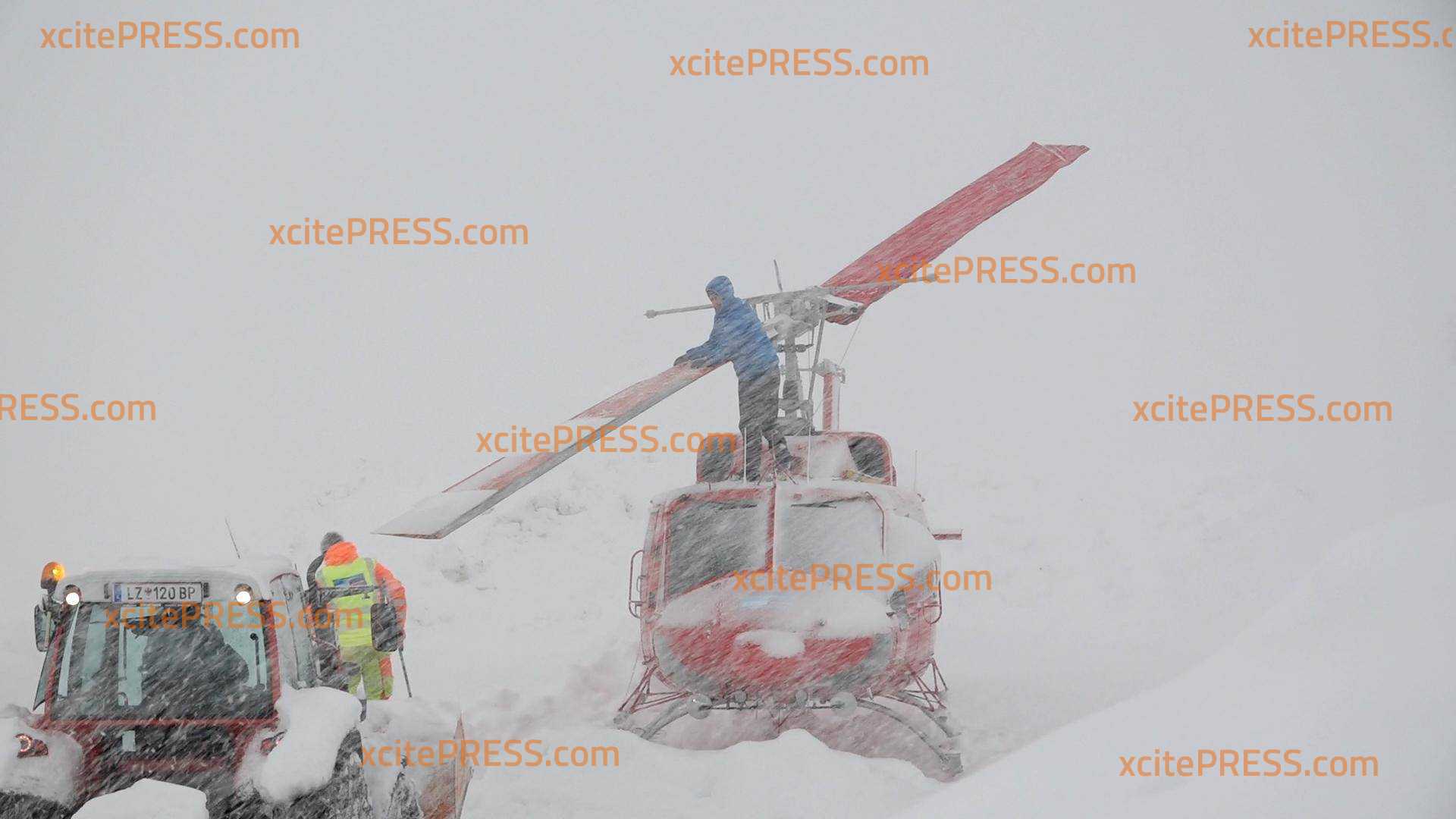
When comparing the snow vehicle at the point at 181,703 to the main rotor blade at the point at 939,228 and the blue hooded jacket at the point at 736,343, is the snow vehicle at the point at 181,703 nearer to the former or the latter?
the blue hooded jacket at the point at 736,343

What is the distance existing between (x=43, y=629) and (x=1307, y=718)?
5624 mm

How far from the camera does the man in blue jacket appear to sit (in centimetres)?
743

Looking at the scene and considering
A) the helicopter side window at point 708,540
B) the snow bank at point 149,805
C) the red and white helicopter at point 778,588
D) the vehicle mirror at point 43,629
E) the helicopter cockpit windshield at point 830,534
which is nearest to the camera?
the snow bank at point 149,805

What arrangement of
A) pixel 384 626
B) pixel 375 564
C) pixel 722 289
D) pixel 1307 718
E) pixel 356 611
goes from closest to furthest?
pixel 1307 718 → pixel 384 626 → pixel 356 611 → pixel 375 564 → pixel 722 289

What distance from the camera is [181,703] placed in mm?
4316

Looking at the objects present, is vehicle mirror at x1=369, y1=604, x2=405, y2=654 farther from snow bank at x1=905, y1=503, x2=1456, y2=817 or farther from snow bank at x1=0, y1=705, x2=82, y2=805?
snow bank at x1=905, y1=503, x2=1456, y2=817

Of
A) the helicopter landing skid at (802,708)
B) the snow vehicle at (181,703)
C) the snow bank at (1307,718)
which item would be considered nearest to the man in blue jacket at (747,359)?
the helicopter landing skid at (802,708)

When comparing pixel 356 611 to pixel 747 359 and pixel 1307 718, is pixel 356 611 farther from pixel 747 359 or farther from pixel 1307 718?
pixel 1307 718

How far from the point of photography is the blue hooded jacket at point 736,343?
292 inches

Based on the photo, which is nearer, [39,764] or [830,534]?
[39,764]

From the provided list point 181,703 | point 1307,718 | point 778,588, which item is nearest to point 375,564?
point 181,703

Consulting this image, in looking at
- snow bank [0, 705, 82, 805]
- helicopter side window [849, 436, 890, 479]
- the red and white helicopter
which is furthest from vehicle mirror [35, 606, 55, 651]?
helicopter side window [849, 436, 890, 479]

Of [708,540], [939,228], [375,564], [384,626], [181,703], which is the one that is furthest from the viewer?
[939,228]

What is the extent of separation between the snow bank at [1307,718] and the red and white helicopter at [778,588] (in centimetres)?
189
